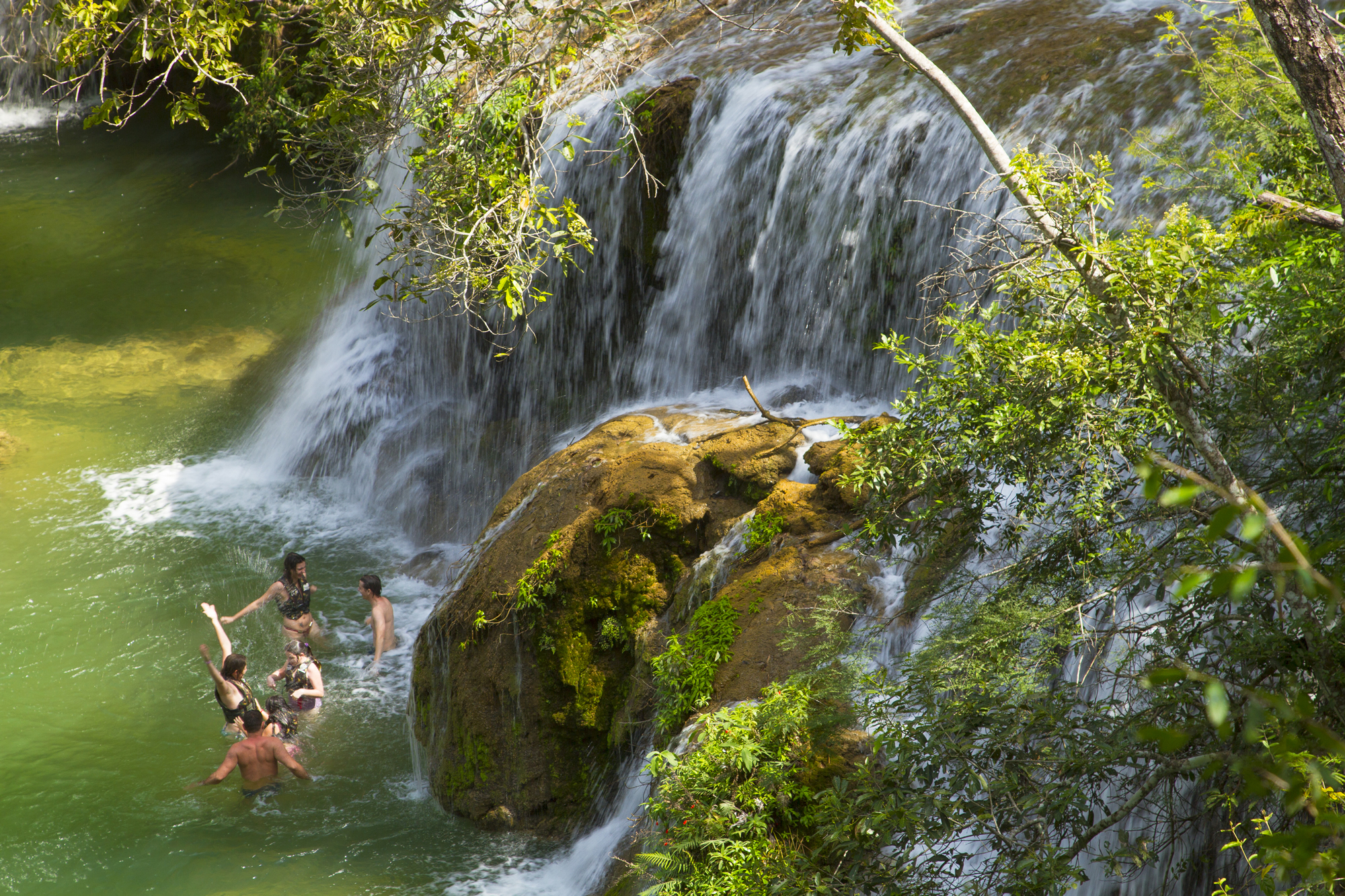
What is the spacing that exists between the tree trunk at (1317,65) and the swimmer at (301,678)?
7.53 metres

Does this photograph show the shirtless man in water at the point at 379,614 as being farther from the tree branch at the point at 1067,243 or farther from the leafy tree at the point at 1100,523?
the tree branch at the point at 1067,243

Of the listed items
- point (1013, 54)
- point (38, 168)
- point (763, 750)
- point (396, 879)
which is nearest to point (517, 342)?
point (1013, 54)

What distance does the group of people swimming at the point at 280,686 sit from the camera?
7.33 metres

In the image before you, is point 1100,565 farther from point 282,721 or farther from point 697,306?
point 697,306

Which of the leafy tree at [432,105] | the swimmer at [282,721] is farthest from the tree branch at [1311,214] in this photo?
the swimmer at [282,721]

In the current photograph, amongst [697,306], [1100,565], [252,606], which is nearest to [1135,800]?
[1100,565]

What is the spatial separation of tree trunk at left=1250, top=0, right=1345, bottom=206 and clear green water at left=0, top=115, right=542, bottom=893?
5806 millimetres

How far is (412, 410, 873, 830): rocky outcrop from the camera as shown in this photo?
21.9ft

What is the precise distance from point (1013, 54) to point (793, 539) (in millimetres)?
5641

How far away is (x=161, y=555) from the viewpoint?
1081cm

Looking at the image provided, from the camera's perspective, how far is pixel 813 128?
9.56 m

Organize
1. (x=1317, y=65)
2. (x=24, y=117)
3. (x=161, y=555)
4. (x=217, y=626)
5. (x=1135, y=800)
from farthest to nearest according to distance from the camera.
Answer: (x=24, y=117), (x=161, y=555), (x=217, y=626), (x=1135, y=800), (x=1317, y=65)

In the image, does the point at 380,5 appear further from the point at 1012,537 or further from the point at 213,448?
the point at 213,448

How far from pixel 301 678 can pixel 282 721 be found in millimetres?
456
